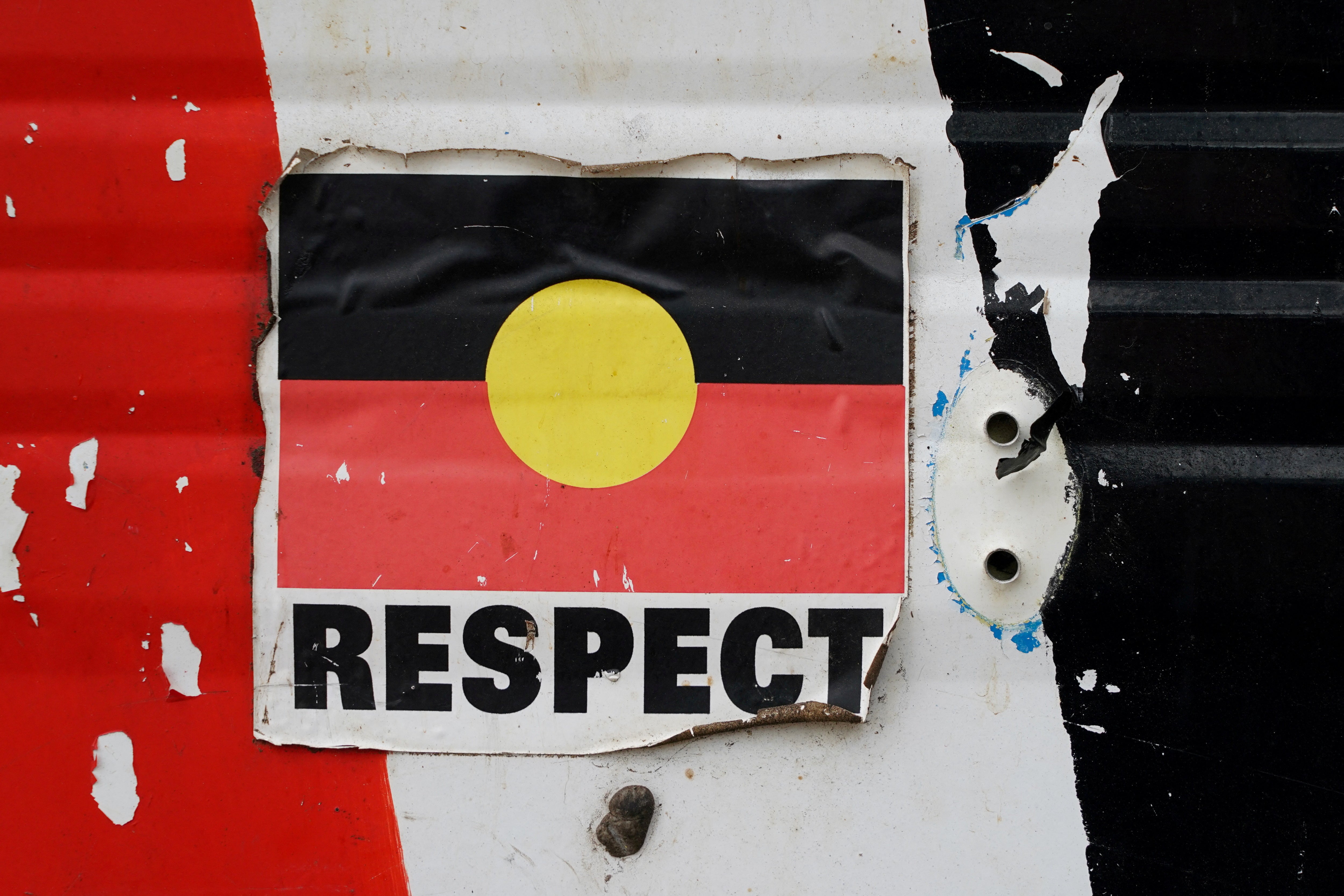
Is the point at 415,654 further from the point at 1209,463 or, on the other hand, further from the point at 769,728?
the point at 1209,463

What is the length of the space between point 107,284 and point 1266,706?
1.61m

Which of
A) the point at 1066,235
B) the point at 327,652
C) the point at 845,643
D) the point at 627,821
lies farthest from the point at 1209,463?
the point at 327,652

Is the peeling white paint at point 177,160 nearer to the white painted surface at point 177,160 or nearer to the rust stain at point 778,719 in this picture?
the white painted surface at point 177,160

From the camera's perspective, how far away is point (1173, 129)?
81cm

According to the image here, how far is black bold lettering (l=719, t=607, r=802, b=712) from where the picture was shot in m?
0.82

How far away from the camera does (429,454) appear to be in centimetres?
83

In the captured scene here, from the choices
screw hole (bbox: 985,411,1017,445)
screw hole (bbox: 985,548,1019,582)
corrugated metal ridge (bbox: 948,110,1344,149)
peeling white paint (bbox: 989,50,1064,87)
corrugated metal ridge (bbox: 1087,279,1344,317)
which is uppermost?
peeling white paint (bbox: 989,50,1064,87)

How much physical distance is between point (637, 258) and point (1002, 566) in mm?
622

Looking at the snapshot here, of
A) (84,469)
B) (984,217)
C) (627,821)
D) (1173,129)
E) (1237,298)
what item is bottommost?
(627,821)

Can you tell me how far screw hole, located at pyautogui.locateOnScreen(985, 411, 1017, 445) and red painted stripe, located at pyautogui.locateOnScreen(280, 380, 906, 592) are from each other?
0.38ft

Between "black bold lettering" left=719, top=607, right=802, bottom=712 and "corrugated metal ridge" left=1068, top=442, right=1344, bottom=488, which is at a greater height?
"corrugated metal ridge" left=1068, top=442, right=1344, bottom=488

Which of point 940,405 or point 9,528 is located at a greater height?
point 940,405

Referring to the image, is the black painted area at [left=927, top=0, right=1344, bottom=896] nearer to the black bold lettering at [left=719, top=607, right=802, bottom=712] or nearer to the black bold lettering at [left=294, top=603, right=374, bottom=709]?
the black bold lettering at [left=719, top=607, right=802, bottom=712]

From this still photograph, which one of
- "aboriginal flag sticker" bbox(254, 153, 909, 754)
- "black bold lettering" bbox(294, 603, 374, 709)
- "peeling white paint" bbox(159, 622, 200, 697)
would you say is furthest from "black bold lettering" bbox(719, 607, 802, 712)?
"peeling white paint" bbox(159, 622, 200, 697)
